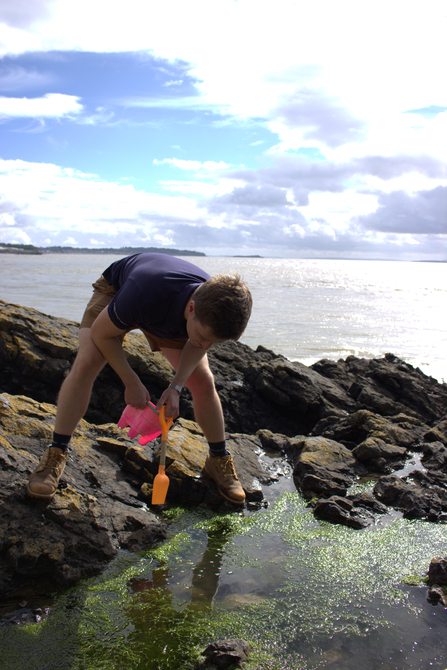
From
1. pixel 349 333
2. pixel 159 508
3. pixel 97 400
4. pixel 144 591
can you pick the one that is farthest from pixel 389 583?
pixel 349 333

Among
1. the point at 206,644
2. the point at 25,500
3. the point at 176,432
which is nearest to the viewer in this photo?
the point at 206,644

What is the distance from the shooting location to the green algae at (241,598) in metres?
2.12

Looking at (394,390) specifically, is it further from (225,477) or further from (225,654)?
(225,654)

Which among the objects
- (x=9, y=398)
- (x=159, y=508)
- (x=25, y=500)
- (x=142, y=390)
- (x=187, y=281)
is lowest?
(x=159, y=508)

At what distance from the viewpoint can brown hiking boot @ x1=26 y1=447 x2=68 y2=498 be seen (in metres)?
2.84

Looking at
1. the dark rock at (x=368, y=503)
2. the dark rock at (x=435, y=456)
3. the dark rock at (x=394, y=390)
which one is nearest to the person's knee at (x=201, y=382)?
the dark rock at (x=368, y=503)

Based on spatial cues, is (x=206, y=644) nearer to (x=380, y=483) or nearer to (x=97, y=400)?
(x=380, y=483)

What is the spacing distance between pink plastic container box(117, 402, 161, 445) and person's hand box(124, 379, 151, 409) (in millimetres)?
133

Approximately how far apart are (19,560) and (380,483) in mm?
2804

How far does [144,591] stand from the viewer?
2537mm

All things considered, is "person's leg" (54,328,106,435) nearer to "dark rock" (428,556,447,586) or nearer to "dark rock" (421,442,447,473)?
"dark rock" (428,556,447,586)

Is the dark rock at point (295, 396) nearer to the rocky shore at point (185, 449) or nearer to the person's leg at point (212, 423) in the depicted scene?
the rocky shore at point (185, 449)

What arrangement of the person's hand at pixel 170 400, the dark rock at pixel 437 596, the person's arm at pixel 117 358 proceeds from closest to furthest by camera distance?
the dark rock at pixel 437 596 → the person's arm at pixel 117 358 → the person's hand at pixel 170 400

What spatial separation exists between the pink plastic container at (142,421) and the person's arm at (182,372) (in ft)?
0.47
